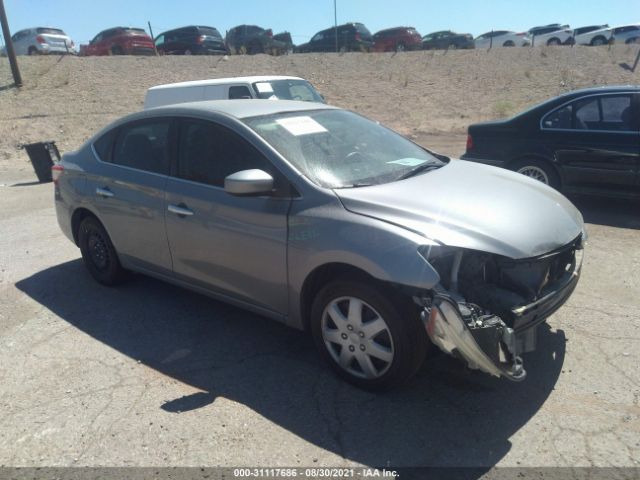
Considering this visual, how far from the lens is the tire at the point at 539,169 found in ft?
22.9

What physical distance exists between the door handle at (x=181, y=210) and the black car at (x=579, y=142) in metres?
4.88

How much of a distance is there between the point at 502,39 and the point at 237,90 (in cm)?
3022

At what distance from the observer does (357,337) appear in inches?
126

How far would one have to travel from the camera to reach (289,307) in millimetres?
3539

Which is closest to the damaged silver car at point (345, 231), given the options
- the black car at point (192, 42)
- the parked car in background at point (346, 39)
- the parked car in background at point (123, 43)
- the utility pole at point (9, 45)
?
the utility pole at point (9, 45)

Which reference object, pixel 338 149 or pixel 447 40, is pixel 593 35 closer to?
pixel 447 40

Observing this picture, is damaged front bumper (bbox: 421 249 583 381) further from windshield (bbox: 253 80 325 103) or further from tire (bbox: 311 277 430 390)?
windshield (bbox: 253 80 325 103)

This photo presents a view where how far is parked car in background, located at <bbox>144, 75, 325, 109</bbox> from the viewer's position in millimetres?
9859

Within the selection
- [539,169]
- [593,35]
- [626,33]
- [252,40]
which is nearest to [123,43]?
[252,40]

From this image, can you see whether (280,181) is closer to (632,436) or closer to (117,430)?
(117,430)

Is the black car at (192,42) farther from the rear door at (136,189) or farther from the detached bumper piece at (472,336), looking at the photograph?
the detached bumper piece at (472,336)

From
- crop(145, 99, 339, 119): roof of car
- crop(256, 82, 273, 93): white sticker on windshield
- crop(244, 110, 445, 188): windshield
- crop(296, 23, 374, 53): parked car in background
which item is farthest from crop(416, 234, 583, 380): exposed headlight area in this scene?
crop(296, 23, 374, 53): parked car in background

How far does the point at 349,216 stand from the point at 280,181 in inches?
22.9

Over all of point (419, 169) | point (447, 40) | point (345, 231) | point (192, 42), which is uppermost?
point (192, 42)
